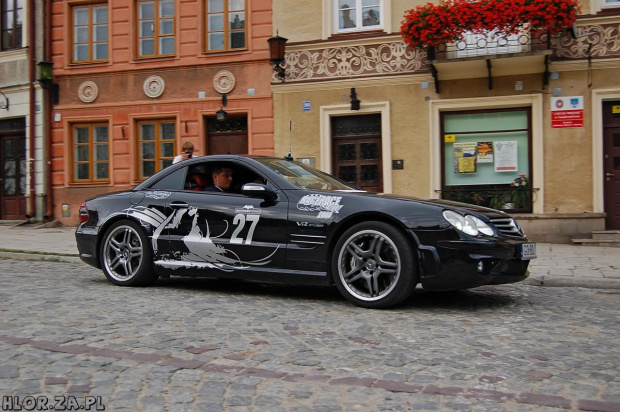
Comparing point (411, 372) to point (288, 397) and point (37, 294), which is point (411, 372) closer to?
point (288, 397)

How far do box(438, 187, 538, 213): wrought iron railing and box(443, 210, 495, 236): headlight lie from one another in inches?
337

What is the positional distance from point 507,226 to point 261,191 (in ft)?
7.69

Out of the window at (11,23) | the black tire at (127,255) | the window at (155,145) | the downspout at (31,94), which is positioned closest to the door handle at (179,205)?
the black tire at (127,255)

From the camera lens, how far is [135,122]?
17531 millimetres

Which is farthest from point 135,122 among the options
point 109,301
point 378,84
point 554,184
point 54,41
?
point 109,301

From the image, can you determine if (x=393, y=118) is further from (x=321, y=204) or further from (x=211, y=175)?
(x=321, y=204)

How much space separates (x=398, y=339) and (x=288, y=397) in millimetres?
1512

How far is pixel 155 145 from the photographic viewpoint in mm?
17391

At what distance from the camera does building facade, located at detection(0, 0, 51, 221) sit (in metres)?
18.1

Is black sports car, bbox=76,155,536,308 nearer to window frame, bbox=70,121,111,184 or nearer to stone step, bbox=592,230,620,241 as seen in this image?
stone step, bbox=592,230,620,241

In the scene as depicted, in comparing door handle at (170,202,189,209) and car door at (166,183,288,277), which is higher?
door handle at (170,202,189,209)

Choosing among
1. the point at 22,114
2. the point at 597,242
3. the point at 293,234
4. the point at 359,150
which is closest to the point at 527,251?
the point at 293,234

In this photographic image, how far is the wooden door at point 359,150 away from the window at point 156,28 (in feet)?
16.4

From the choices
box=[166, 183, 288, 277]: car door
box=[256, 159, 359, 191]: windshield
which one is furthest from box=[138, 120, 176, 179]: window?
box=[256, 159, 359, 191]: windshield
